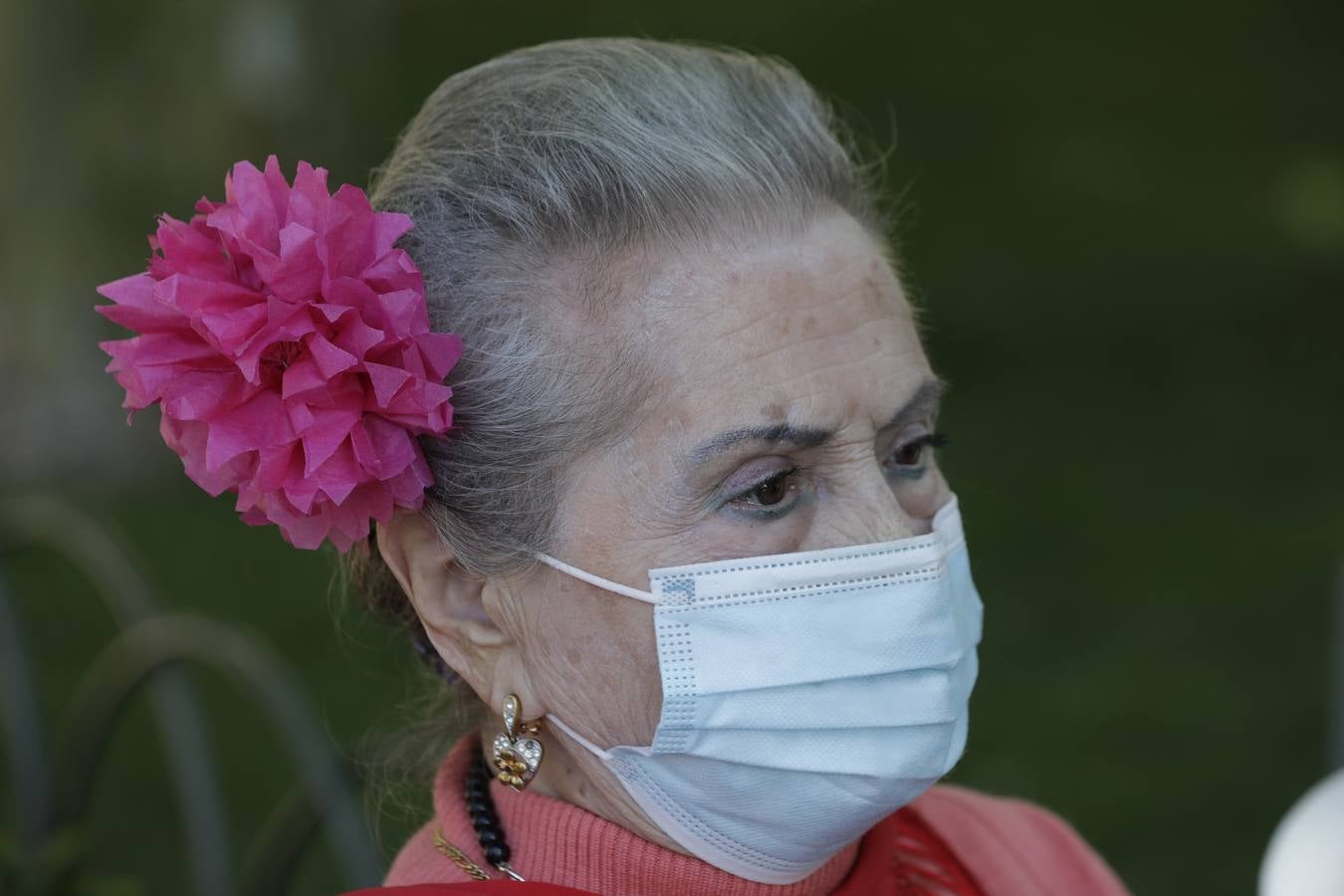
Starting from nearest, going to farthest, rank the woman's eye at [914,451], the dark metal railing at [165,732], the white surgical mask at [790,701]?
1. the white surgical mask at [790,701]
2. the woman's eye at [914,451]
3. the dark metal railing at [165,732]

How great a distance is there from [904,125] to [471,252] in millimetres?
8288

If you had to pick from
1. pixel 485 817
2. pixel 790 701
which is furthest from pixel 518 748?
pixel 790 701

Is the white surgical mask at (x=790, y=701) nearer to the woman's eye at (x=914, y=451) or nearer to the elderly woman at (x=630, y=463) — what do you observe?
the elderly woman at (x=630, y=463)

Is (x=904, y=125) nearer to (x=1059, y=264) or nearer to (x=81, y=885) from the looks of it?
(x=1059, y=264)

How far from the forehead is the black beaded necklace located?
67cm

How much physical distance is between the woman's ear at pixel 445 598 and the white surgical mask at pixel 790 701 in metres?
0.16

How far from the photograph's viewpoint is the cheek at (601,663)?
2.12 meters

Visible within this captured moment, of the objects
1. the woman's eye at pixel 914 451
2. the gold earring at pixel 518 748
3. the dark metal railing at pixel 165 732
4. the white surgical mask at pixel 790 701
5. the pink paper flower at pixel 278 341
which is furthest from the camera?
the dark metal railing at pixel 165 732

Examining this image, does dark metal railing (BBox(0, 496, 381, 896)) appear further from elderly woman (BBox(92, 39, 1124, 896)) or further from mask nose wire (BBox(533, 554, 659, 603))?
mask nose wire (BBox(533, 554, 659, 603))

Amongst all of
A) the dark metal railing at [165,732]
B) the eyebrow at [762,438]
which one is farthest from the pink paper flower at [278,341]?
the dark metal railing at [165,732]

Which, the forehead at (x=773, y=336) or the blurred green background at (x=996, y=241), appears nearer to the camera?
the forehead at (x=773, y=336)

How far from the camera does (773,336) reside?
2139 mm

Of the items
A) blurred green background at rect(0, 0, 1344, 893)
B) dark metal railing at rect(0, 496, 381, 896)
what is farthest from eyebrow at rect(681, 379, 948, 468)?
blurred green background at rect(0, 0, 1344, 893)

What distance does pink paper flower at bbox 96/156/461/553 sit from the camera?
199 centimetres
